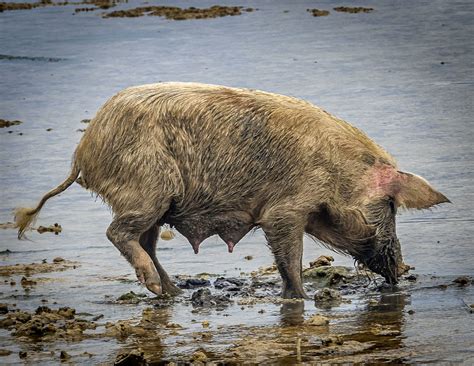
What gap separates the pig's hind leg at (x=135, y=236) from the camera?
373 inches

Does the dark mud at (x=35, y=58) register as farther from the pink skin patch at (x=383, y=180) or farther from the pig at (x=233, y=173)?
the pink skin patch at (x=383, y=180)

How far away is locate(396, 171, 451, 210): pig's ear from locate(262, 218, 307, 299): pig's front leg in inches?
29.1

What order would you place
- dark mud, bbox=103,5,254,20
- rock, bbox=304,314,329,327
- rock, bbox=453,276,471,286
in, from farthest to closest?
dark mud, bbox=103,5,254,20, rock, bbox=453,276,471,286, rock, bbox=304,314,329,327

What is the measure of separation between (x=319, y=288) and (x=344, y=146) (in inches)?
39.0

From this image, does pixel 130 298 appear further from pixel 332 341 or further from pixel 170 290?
pixel 332 341

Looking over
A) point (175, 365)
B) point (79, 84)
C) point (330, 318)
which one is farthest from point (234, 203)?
point (79, 84)

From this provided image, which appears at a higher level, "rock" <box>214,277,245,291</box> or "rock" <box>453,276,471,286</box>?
"rock" <box>453,276,471,286</box>

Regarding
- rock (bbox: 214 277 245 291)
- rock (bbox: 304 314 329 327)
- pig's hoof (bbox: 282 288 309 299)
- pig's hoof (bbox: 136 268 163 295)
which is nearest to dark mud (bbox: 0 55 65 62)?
rock (bbox: 214 277 245 291)

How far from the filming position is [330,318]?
873cm

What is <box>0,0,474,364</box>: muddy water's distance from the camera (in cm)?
Result: 815

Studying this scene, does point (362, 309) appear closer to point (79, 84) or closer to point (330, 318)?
point (330, 318)

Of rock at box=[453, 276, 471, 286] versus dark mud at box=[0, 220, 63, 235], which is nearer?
rock at box=[453, 276, 471, 286]

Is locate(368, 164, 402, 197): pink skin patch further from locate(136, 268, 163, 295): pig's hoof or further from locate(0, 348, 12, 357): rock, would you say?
locate(0, 348, 12, 357): rock

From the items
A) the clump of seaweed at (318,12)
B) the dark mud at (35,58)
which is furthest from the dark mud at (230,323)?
the clump of seaweed at (318,12)
